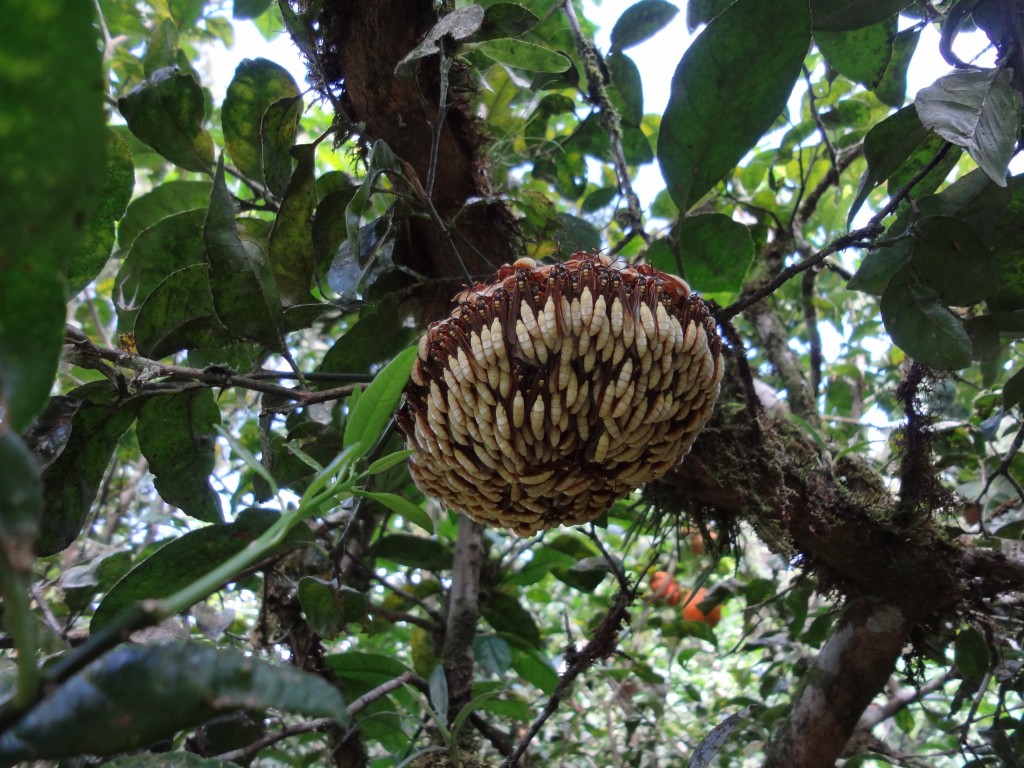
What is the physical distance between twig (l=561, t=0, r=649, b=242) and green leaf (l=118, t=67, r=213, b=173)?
2.36 ft

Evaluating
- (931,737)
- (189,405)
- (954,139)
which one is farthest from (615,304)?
(931,737)

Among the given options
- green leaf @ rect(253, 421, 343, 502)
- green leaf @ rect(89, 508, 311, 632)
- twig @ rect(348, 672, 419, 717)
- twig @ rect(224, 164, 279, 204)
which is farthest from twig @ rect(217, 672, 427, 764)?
twig @ rect(224, 164, 279, 204)

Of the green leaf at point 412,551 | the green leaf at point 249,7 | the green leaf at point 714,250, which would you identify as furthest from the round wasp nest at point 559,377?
the green leaf at point 249,7

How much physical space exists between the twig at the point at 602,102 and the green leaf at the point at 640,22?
0.05 metres

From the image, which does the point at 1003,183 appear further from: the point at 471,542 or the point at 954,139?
the point at 471,542

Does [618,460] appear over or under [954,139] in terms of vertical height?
under

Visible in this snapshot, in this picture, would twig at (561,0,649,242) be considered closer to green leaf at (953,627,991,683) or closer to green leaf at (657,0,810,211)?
green leaf at (657,0,810,211)

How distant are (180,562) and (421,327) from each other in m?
0.54

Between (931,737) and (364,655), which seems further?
(931,737)

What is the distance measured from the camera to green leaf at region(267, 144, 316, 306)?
987 millimetres

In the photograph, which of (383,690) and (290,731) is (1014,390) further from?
(290,731)

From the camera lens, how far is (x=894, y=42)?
1274 millimetres

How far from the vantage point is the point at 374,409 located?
2.10ft

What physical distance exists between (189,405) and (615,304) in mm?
585
